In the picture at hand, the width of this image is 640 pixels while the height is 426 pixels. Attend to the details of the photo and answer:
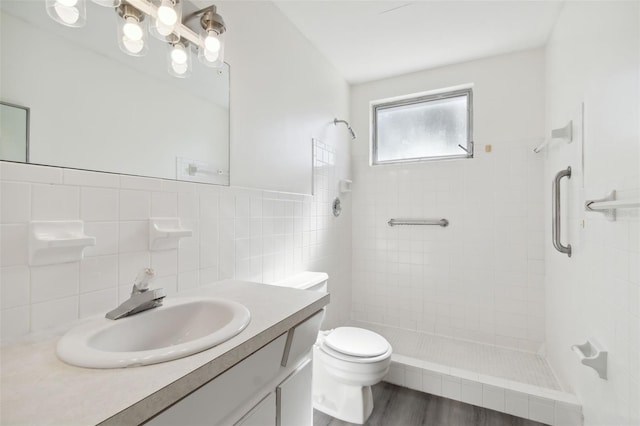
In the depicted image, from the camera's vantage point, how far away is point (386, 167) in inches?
105

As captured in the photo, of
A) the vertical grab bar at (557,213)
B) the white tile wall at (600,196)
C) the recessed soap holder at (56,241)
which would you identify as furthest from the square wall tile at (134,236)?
the vertical grab bar at (557,213)

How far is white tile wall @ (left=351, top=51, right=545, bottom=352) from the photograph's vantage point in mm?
2188

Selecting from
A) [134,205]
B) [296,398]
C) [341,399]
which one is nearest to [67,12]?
[134,205]

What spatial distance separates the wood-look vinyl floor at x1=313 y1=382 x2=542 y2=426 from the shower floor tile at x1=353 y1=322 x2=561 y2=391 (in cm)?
22

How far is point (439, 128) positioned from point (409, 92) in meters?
0.42

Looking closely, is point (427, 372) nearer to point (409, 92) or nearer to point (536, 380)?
point (536, 380)

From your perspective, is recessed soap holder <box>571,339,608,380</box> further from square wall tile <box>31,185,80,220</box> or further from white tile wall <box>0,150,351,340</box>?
square wall tile <box>31,185,80,220</box>

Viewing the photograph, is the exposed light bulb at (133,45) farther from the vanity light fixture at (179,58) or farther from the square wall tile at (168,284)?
the square wall tile at (168,284)

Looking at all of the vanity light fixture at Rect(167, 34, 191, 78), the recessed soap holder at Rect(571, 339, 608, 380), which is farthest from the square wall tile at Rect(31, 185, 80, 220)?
the recessed soap holder at Rect(571, 339, 608, 380)

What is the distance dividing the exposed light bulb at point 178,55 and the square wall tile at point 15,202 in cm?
68

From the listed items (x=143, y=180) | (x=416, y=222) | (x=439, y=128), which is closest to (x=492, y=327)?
(x=416, y=222)

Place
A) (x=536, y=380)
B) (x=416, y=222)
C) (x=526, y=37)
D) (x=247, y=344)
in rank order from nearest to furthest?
(x=247, y=344) < (x=536, y=380) < (x=526, y=37) < (x=416, y=222)

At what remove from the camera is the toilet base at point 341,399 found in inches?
62.8

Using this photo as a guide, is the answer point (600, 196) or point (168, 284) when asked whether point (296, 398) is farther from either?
point (600, 196)
